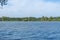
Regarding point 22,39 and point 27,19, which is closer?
point 22,39

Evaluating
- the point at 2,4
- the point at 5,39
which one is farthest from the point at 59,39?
the point at 2,4

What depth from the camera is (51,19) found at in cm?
19925

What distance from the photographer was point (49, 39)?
30094 millimetres

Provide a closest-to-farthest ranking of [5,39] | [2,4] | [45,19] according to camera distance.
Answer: [2,4] < [5,39] < [45,19]

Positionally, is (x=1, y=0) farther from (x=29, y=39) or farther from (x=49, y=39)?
(x=49, y=39)

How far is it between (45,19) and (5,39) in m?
169

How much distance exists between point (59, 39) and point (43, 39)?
81.5 inches

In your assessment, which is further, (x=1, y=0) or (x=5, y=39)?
(x=5, y=39)

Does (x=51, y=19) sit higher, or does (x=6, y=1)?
(x=6, y=1)

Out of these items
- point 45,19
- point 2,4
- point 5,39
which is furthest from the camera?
point 45,19

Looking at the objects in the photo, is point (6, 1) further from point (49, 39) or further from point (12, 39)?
point (49, 39)

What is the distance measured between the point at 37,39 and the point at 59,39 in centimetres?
285

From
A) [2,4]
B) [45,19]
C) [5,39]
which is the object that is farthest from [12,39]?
[45,19]

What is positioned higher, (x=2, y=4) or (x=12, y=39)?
(x=2, y=4)
